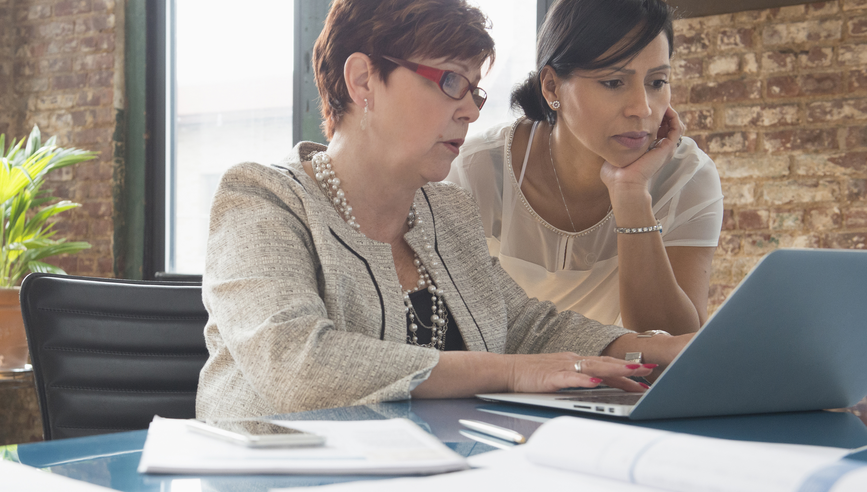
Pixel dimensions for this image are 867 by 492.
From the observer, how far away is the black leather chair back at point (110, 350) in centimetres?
137

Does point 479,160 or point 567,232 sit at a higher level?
point 479,160

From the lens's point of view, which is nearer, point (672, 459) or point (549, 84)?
point (672, 459)

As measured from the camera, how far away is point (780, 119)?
9.11 feet

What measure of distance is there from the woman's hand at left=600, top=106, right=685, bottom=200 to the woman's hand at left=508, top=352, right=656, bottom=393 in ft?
2.88

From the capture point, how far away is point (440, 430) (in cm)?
69

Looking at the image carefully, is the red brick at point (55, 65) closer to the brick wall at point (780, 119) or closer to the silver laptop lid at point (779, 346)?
the brick wall at point (780, 119)

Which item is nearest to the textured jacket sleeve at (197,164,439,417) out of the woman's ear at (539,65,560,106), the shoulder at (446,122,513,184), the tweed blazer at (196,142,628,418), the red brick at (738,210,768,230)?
the tweed blazer at (196,142,628,418)

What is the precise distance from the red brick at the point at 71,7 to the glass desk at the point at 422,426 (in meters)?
3.76

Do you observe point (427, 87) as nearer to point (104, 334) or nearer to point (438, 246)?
point (438, 246)

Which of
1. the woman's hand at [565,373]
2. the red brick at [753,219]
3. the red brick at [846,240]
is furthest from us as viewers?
the red brick at [753,219]

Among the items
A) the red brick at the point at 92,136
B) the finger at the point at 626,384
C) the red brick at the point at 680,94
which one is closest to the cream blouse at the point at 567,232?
the finger at the point at 626,384

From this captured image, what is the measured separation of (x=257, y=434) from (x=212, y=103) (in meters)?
3.56

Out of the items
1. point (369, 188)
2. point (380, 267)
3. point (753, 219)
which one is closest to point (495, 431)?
point (380, 267)

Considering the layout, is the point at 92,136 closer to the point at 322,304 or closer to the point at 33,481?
the point at 322,304
